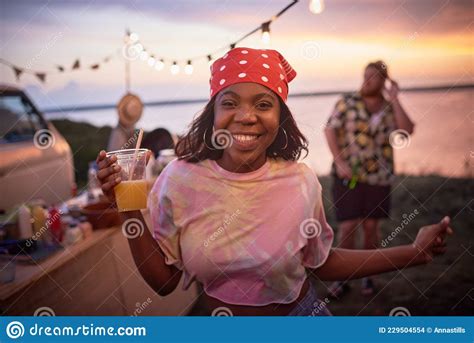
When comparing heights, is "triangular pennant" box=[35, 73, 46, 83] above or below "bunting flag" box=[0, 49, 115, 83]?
below

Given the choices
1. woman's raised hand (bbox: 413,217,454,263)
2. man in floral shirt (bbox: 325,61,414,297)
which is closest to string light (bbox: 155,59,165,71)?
man in floral shirt (bbox: 325,61,414,297)

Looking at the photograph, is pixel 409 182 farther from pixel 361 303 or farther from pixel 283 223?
pixel 283 223

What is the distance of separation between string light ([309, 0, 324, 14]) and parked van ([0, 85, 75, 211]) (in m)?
1.45

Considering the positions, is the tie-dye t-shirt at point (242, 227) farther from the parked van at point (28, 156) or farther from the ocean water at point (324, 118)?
the parked van at point (28, 156)

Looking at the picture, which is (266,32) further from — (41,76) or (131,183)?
(41,76)

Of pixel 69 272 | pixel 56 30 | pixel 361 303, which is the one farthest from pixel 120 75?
pixel 361 303

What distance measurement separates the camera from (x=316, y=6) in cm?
222

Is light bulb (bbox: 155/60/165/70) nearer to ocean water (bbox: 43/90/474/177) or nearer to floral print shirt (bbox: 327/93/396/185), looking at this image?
ocean water (bbox: 43/90/474/177)

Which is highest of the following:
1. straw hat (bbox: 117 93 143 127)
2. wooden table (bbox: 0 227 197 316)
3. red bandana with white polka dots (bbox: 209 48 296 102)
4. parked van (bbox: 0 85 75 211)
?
red bandana with white polka dots (bbox: 209 48 296 102)

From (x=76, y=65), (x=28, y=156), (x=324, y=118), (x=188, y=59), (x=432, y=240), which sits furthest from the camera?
(x=324, y=118)

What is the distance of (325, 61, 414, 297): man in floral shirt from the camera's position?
300 centimetres

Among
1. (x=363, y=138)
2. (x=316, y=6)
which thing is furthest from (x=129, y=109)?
(x=363, y=138)

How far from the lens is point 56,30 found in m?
2.31

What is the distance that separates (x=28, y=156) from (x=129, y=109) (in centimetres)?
53
